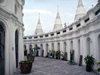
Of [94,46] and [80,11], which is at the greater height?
[80,11]

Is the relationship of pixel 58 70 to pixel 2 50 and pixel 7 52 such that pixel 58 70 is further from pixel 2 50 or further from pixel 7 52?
pixel 2 50

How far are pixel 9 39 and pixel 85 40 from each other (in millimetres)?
9602

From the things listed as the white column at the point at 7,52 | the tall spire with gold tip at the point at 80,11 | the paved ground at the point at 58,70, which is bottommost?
the paved ground at the point at 58,70

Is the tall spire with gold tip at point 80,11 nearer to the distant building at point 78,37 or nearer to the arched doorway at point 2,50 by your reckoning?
the distant building at point 78,37

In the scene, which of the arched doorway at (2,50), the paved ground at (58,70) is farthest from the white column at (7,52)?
the paved ground at (58,70)

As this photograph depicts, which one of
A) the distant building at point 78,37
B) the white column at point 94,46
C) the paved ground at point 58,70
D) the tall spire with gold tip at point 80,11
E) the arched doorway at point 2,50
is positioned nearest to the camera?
the arched doorway at point 2,50

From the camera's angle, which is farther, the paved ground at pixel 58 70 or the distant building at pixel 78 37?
the distant building at pixel 78 37

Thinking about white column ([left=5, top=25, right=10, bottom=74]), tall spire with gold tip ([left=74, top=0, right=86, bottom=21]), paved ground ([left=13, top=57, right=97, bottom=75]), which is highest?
tall spire with gold tip ([left=74, top=0, right=86, bottom=21])

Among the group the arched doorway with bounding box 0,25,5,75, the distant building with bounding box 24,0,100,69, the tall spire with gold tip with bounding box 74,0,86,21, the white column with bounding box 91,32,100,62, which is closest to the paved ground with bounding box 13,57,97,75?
the arched doorway with bounding box 0,25,5,75

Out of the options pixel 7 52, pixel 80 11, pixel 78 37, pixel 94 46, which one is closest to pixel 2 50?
pixel 7 52

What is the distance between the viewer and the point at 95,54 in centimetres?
1084

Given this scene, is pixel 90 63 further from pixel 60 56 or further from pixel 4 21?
pixel 60 56

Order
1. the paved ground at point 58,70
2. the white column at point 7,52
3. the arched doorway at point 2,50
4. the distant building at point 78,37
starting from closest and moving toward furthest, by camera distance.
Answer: the arched doorway at point 2,50
the white column at point 7,52
the paved ground at point 58,70
the distant building at point 78,37

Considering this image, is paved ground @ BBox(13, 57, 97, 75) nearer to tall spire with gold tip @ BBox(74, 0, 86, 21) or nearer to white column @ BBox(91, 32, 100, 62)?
white column @ BBox(91, 32, 100, 62)
